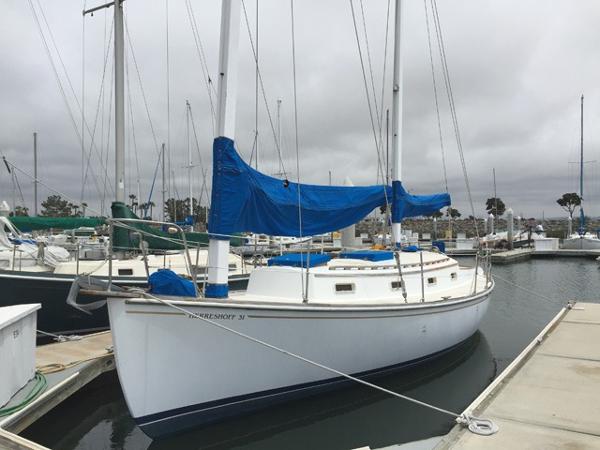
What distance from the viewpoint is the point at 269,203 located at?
648 cm

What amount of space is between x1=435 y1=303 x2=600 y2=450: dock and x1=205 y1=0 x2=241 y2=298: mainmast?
3.39m

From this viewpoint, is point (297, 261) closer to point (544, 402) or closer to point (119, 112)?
point (544, 402)

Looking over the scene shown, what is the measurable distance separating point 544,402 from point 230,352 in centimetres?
375

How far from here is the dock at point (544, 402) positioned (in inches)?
172

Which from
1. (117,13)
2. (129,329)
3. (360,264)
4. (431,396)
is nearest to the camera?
(129,329)

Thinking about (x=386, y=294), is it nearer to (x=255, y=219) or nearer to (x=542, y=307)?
(x=255, y=219)

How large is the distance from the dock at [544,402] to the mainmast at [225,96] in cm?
339

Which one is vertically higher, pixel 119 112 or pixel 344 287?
pixel 119 112

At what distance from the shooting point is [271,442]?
5977 mm

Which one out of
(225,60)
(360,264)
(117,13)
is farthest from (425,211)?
(117,13)

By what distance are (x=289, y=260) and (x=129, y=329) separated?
126 inches

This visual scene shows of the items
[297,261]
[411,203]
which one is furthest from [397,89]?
[297,261]

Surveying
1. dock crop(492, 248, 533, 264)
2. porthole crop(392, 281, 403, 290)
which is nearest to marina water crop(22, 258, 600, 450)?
porthole crop(392, 281, 403, 290)

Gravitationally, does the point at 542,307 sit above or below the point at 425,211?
below
